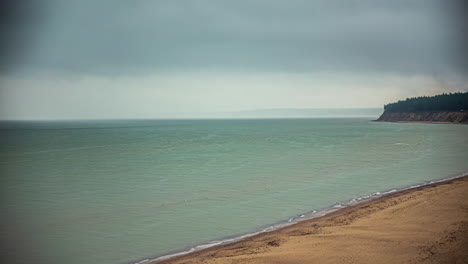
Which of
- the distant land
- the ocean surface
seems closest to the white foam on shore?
the ocean surface

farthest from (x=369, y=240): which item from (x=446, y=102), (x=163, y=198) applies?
(x=446, y=102)

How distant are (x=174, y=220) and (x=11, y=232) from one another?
26.0ft

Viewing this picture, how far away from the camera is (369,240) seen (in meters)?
11.9

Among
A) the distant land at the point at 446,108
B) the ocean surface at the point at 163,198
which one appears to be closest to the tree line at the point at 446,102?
the distant land at the point at 446,108

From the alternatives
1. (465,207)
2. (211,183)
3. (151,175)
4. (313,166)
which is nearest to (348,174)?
(313,166)

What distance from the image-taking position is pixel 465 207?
50.4ft

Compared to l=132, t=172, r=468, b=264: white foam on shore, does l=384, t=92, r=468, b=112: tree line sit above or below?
above

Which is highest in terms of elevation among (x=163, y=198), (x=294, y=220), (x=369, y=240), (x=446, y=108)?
(x=446, y=108)

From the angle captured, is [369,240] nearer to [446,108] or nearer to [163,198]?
[163,198]

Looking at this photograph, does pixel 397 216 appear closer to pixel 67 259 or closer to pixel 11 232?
pixel 67 259

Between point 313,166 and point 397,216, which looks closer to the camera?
point 397,216

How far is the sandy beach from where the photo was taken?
10453mm

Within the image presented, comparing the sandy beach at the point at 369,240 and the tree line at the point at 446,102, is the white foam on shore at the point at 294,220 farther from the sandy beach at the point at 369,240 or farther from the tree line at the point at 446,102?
the tree line at the point at 446,102

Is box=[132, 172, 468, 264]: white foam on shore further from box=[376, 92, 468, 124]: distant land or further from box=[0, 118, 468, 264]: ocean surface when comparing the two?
box=[376, 92, 468, 124]: distant land
